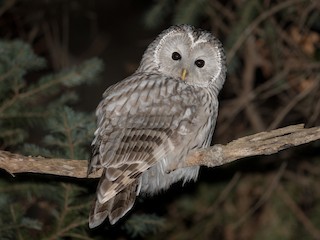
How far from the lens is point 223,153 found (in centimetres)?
261

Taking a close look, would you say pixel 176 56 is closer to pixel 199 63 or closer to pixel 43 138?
pixel 199 63

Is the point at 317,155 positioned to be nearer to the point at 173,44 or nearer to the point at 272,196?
the point at 272,196

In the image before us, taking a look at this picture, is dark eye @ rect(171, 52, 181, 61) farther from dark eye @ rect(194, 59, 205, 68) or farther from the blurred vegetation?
the blurred vegetation

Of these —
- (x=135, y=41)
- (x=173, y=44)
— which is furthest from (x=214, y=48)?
(x=135, y=41)

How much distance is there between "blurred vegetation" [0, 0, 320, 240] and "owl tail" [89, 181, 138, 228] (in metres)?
0.28

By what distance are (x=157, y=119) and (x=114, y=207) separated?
52cm

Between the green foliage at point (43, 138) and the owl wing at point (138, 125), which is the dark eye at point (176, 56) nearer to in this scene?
the owl wing at point (138, 125)

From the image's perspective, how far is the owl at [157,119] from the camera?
280 cm

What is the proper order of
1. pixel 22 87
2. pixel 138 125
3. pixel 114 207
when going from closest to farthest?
pixel 114 207, pixel 138 125, pixel 22 87

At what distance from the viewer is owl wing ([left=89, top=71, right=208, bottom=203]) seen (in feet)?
9.18

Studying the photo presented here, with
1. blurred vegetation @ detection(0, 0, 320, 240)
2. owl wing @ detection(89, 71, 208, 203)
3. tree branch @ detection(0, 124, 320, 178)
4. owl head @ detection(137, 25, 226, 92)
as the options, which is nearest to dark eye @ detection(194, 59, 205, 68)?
owl head @ detection(137, 25, 226, 92)

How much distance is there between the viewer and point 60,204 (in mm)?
3023

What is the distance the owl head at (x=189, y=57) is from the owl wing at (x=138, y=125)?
8 cm

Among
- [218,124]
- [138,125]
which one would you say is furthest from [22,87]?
[218,124]
